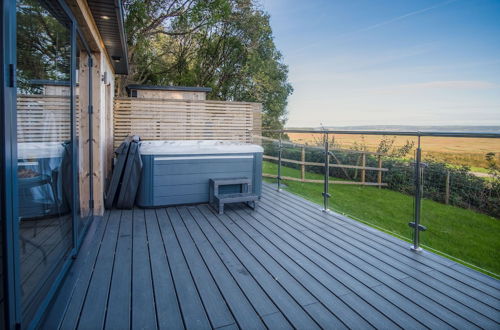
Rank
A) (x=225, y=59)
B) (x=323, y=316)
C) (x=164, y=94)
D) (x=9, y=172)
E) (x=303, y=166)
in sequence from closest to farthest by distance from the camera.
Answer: (x=9, y=172)
(x=323, y=316)
(x=303, y=166)
(x=164, y=94)
(x=225, y=59)

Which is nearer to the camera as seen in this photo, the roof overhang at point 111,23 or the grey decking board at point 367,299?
the grey decking board at point 367,299

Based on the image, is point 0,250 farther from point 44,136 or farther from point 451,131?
point 451,131

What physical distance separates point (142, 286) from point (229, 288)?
0.53m

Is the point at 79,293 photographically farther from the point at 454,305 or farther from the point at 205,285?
the point at 454,305

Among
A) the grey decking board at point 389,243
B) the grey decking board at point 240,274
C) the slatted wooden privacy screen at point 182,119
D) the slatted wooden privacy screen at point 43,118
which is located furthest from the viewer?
the slatted wooden privacy screen at point 182,119

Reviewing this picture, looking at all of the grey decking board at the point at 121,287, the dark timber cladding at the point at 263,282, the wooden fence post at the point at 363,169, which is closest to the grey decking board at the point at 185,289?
the dark timber cladding at the point at 263,282

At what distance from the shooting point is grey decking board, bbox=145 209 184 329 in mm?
1550

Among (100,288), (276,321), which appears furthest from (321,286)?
(100,288)

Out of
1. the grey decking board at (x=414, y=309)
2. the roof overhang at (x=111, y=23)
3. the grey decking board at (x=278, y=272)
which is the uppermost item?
the roof overhang at (x=111, y=23)

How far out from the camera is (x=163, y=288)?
1860mm

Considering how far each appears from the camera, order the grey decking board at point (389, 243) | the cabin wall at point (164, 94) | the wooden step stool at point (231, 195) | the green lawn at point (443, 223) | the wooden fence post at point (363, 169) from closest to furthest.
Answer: the grey decking board at point (389, 243) < the green lawn at point (443, 223) < the wooden step stool at point (231, 195) < the wooden fence post at point (363, 169) < the cabin wall at point (164, 94)

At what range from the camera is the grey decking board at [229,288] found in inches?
61.4

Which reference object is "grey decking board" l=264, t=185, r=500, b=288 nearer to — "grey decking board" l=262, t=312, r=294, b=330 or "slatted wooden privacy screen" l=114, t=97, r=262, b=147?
"grey decking board" l=262, t=312, r=294, b=330

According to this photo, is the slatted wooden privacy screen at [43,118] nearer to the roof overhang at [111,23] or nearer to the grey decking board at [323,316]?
the roof overhang at [111,23]
